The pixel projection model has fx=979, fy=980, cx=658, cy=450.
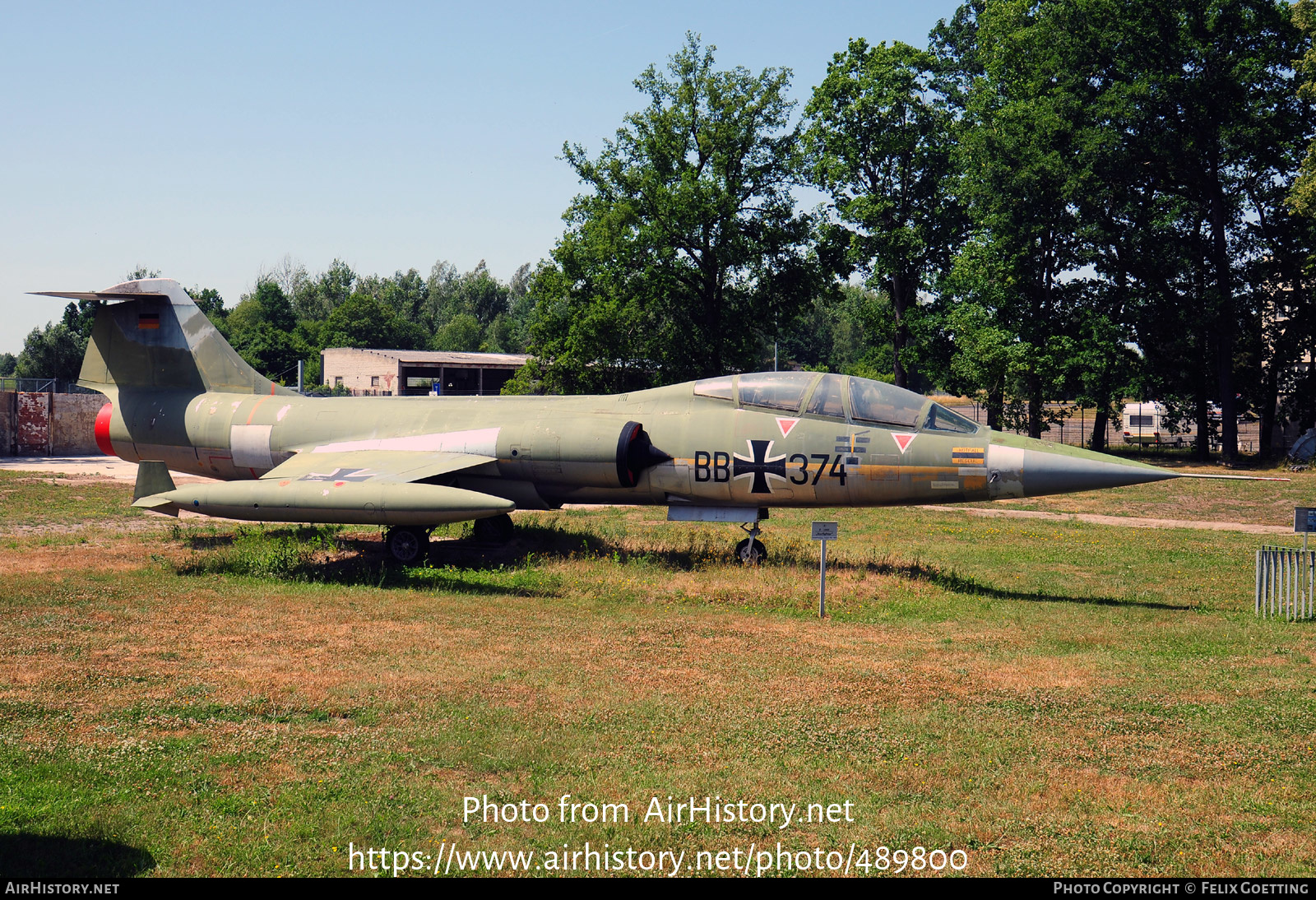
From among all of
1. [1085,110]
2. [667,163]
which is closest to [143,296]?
[667,163]

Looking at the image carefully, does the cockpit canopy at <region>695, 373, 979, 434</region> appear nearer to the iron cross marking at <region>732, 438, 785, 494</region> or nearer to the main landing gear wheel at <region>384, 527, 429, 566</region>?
the iron cross marking at <region>732, 438, 785, 494</region>

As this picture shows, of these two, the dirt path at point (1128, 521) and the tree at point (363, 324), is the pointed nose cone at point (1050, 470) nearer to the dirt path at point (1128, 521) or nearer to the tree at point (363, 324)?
the dirt path at point (1128, 521)

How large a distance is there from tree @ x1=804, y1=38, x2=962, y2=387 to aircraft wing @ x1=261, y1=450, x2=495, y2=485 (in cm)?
3637

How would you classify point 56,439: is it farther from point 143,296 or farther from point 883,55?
point 883,55

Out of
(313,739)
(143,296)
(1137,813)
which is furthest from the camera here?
(143,296)

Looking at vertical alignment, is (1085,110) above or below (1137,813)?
above

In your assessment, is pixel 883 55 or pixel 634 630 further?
pixel 883 55

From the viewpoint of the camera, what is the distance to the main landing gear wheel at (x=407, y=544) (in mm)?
16078

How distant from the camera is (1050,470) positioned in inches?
545

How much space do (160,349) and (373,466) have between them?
678cm

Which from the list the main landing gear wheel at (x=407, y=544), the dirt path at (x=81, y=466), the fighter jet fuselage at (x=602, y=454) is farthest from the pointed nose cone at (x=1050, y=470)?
the dirt path at (x=81, y=466)

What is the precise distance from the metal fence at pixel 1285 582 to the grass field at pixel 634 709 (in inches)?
21.0

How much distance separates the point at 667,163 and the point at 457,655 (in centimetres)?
3898
